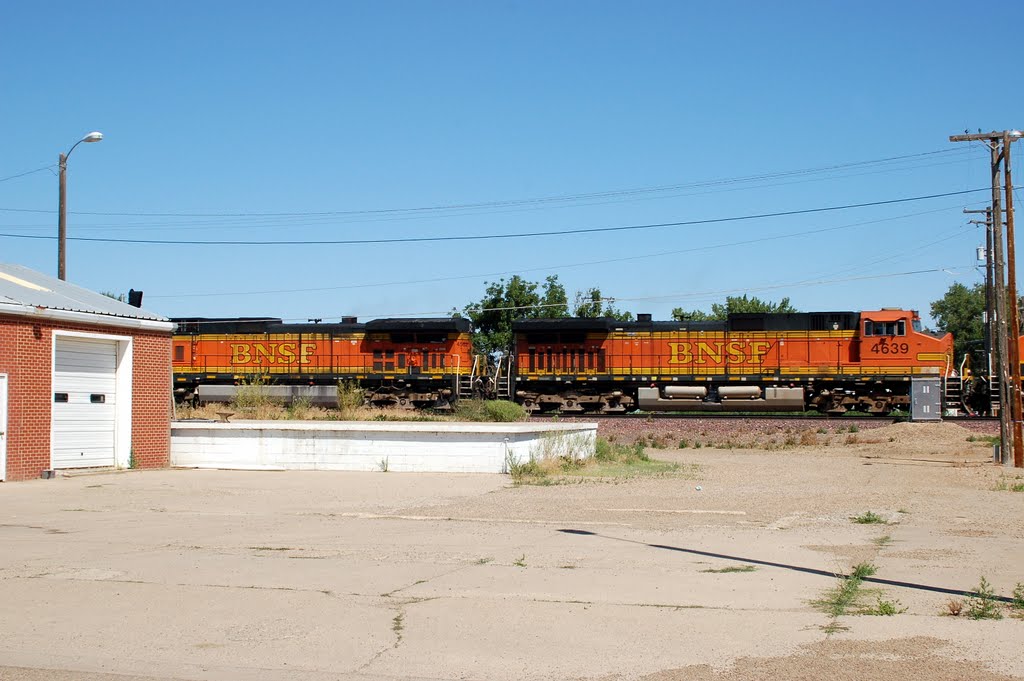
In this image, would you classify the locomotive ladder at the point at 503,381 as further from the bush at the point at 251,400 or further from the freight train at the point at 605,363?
the bush at the point at 251,400

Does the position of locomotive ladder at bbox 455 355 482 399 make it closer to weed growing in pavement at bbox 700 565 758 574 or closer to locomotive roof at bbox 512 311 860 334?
locomotive roof at bbox 512 311 860 334

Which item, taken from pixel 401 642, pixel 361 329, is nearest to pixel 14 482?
pixel 401 642

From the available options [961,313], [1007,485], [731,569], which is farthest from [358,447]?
[961,313]

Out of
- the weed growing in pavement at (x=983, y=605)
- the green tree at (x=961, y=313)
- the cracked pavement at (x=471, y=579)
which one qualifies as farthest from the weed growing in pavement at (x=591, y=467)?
the green tree at (x=961, y=313)

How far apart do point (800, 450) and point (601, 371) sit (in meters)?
11.3

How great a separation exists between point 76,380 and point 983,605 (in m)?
16.0

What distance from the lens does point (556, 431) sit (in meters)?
21.3

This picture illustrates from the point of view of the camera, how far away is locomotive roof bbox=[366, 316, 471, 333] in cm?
3797

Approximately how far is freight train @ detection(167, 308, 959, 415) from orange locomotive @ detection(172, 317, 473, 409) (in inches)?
2.0

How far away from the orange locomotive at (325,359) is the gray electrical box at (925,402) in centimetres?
1647

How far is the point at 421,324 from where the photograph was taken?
125 feet

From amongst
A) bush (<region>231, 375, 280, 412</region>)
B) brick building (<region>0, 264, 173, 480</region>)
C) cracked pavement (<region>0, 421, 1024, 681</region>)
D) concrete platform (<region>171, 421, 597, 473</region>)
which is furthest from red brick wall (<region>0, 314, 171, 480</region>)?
bush (<region>231, 375, 280, 412</region>)

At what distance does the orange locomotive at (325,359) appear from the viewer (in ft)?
126

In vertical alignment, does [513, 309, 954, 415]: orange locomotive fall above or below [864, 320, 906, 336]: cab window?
below
